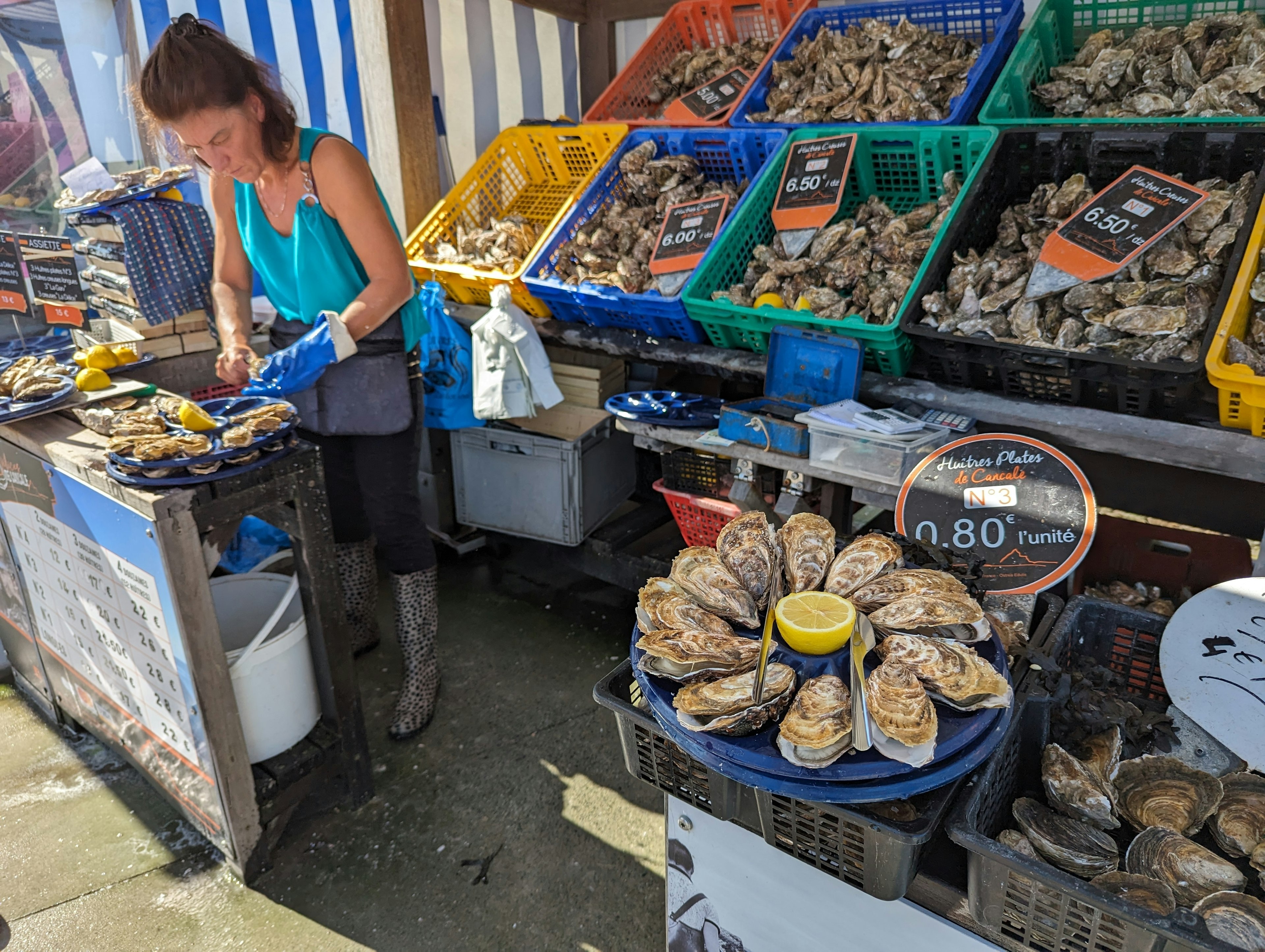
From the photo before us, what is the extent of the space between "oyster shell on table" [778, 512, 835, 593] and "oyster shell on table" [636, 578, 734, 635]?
0.17 meters

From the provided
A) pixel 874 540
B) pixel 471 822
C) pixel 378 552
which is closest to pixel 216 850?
pixel 471 822

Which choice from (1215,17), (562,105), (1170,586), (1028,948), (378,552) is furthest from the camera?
(562,105)

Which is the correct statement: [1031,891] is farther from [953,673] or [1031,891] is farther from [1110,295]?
[1110,295]

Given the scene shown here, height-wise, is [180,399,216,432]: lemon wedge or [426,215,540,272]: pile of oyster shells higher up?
[426,215,540,272]: pile of oyster shells

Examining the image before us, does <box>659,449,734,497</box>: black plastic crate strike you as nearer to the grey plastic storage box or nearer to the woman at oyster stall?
the grey plastic storage box

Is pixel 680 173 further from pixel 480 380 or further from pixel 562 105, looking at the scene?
pixel 562 105

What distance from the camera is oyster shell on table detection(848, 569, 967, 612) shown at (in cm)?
128

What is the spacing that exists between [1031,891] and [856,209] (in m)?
2.53

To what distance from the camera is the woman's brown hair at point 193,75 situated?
2.05m

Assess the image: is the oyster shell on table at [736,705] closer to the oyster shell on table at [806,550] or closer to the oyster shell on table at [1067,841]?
the oyster shell on table at [806,550]

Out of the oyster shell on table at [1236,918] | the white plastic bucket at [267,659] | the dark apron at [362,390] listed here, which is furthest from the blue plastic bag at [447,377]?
the oyster shell on table at [1236,918]

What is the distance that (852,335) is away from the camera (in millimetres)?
2375

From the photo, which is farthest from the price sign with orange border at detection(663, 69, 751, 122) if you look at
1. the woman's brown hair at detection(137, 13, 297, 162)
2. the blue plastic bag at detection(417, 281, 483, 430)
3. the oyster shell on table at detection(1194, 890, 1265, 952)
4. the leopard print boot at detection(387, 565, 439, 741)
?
the oyster shell on table at detection(1194, 890, 1265, 952)

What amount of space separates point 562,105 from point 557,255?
1.94 m
